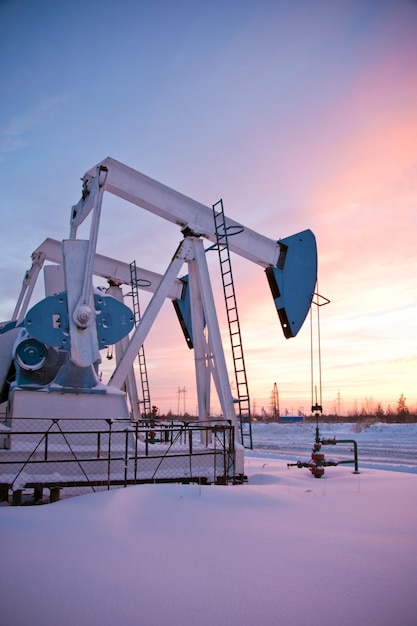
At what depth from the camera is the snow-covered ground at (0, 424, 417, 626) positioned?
7.34ft

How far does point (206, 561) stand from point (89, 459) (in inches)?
134

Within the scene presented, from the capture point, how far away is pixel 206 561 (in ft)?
9.40

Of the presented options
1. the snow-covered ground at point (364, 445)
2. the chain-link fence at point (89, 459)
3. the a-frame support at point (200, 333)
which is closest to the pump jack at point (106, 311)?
the a-frame support at point (200, 333)

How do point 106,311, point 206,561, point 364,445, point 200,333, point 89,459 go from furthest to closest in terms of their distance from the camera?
point 364,445, point 200,333, point 106,311, point 89,459, point 206,561

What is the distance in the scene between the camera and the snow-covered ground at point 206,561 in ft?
7.34

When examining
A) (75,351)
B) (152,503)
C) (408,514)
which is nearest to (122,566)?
(152,503)

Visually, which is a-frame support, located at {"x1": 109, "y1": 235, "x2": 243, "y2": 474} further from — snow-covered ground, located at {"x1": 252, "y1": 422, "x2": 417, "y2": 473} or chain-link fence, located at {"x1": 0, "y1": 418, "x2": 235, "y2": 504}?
snow-covered ground, located at {"x1": 252, "y1": 422, "x2": 417, "y2": 473}

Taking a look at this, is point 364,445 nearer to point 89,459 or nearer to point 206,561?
point 89,459

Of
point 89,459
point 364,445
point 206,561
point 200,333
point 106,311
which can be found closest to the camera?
point 206,561

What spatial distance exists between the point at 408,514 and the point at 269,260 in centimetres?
521

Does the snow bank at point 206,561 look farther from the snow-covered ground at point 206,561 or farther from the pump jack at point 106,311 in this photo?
the pump jack at point 106,311

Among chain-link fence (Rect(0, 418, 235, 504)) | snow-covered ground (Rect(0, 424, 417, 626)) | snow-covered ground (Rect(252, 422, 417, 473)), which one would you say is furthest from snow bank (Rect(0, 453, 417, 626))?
snow-covered ground (Rect(252, 422, 417, 473))

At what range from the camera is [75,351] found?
6227mm

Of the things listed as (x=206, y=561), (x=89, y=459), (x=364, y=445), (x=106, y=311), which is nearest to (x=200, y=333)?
(x=106, y=311)
